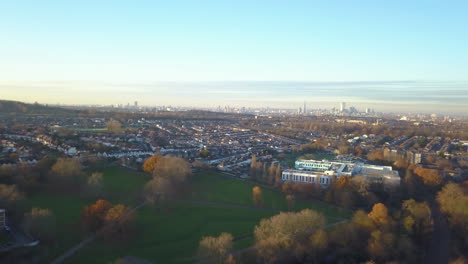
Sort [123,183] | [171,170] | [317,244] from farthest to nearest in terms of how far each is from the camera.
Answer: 1. [171,170]
2. [123,183]
3. [317,244]

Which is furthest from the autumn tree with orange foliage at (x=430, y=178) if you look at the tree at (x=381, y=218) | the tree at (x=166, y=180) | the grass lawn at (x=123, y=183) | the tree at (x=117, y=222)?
the tree at (x=117, y=222)

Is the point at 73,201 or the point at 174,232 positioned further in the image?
the point at 73,201

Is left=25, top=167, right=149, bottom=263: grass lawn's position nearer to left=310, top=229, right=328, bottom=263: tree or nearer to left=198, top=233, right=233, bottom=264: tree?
left=198, top=233, right=233, bottom=264: tree

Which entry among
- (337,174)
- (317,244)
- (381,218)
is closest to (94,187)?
(317,244)

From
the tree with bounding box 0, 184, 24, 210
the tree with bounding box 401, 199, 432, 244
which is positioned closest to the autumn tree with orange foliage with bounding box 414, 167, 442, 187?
the tree with bounding box 401, 199, 432, 244

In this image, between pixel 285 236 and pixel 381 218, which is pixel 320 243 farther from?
pixel 381 218

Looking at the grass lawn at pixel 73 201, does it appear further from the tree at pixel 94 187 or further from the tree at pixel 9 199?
the tree at pixel 9 199

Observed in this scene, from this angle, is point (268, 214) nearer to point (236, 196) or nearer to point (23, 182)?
point (236, 196)

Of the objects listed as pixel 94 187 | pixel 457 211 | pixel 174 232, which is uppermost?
pixel 94 187

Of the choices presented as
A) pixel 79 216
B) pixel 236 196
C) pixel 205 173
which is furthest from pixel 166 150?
pixel 79 216
